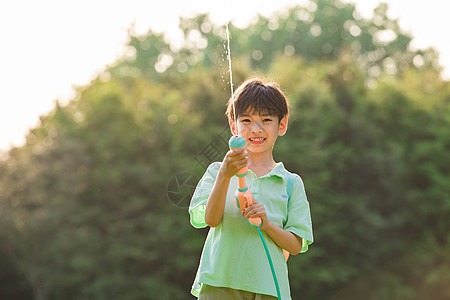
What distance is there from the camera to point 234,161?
2.64 metres

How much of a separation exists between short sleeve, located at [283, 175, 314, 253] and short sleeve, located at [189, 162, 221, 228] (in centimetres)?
33

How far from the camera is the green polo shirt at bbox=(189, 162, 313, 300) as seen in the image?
2799 millimetres

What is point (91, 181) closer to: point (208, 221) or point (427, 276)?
point (427, 276)

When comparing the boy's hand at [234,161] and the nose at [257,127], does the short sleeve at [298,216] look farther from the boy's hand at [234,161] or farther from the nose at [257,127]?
the boy's hand at [234,161]

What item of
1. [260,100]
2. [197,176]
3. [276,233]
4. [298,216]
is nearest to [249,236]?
[276,233]

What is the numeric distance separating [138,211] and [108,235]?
114 cm

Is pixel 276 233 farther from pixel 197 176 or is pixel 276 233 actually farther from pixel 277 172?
pixel 197 176

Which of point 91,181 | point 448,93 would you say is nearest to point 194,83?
point 91,181

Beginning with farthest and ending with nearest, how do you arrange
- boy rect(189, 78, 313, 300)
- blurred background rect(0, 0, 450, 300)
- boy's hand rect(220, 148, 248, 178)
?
blurred background rect(0, 0, 450, 300), boy rect(189, 78, 313, 300), boy's hand rect(220, 148, 248, 178)

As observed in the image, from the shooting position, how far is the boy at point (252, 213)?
279 cm

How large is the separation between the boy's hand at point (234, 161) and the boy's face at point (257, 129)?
27 cm

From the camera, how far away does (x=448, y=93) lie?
25969mm

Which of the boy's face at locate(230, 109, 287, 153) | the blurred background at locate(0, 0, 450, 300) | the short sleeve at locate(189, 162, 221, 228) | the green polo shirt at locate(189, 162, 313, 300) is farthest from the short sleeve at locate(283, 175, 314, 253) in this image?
the blurred background at locate(0, 0, 450, 300)

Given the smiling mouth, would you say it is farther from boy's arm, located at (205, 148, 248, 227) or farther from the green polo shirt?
boy's arm, located at (205, 148, 248, 227)
